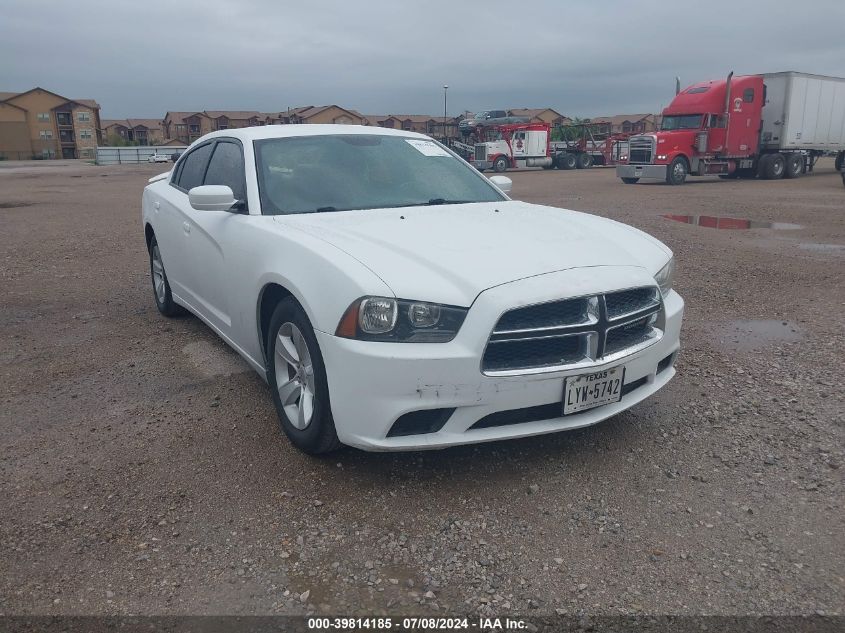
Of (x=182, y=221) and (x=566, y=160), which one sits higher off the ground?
(x=182, y=221)

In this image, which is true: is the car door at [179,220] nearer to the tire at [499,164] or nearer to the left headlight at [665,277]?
the left headlight at [665,277]

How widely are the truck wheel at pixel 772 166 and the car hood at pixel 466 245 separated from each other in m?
25.3

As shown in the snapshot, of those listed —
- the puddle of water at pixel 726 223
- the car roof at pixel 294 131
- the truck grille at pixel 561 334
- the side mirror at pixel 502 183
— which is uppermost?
the car roof at pixel 294 131

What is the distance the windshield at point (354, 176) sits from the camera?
3967 mm

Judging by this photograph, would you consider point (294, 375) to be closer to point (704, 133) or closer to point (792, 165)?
point (704, 133)

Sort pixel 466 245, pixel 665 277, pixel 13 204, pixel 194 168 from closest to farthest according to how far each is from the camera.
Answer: pixel 466 245, pixel 665 277, pixel 194 168, pixel 13 204

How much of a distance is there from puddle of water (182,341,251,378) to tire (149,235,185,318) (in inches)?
26.8

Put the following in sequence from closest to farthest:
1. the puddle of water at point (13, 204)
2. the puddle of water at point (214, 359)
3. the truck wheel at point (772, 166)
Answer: the puddle of water at point (214, 359)
the puddle of water at point (13, 204)
the truck wheel at point (772, 166)

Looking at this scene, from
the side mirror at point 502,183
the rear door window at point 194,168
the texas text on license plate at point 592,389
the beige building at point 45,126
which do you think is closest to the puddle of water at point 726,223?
the side mirror at point 502,183

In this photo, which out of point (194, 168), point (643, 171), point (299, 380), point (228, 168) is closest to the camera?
point (299, 380)

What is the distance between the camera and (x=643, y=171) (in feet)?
80.9

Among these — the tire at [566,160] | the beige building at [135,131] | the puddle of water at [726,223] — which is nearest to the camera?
the puddle of water at [726,223]

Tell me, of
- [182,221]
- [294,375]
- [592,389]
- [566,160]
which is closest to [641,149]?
[566,160]

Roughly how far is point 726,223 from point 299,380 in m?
11.3
